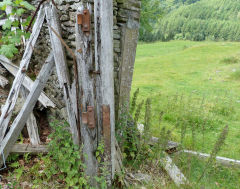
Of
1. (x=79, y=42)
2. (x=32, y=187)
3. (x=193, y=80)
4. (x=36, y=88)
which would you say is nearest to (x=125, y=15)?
(x=79, y=42)

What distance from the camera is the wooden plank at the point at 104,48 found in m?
1.99

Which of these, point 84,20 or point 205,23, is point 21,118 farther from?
point 205,23

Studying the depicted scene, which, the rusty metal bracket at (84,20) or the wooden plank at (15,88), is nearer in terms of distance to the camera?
the rusty metal bracket at (84,20)

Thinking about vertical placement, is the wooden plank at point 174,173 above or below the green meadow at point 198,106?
above

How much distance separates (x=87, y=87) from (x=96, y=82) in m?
0.12

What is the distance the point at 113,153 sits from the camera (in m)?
2.40

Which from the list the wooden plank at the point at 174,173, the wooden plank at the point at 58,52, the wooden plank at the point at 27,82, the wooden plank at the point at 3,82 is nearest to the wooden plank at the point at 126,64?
the wooden plank at the point at 58,52

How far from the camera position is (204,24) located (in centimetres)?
5012

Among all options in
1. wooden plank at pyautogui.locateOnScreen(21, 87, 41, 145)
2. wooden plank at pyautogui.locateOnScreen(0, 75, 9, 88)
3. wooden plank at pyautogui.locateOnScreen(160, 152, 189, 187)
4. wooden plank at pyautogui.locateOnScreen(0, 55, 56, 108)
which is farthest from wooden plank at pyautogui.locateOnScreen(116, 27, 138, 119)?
wooden plank at pyautogui.locateOnScreen(0, 75, 9, 88)

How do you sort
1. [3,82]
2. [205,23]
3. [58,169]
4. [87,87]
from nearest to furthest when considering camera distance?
[87,87] < [58,169] < [3,82] < [205,23]

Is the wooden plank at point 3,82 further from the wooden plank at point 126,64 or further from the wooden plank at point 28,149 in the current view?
the wooden plank at point 126,64

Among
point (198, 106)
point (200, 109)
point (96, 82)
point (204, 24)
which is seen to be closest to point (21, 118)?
point (96, 82)

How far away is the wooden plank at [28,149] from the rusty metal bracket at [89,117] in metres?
1.18

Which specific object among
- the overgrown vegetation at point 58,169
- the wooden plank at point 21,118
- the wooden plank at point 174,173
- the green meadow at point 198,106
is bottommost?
the green meadow at point 198,106
